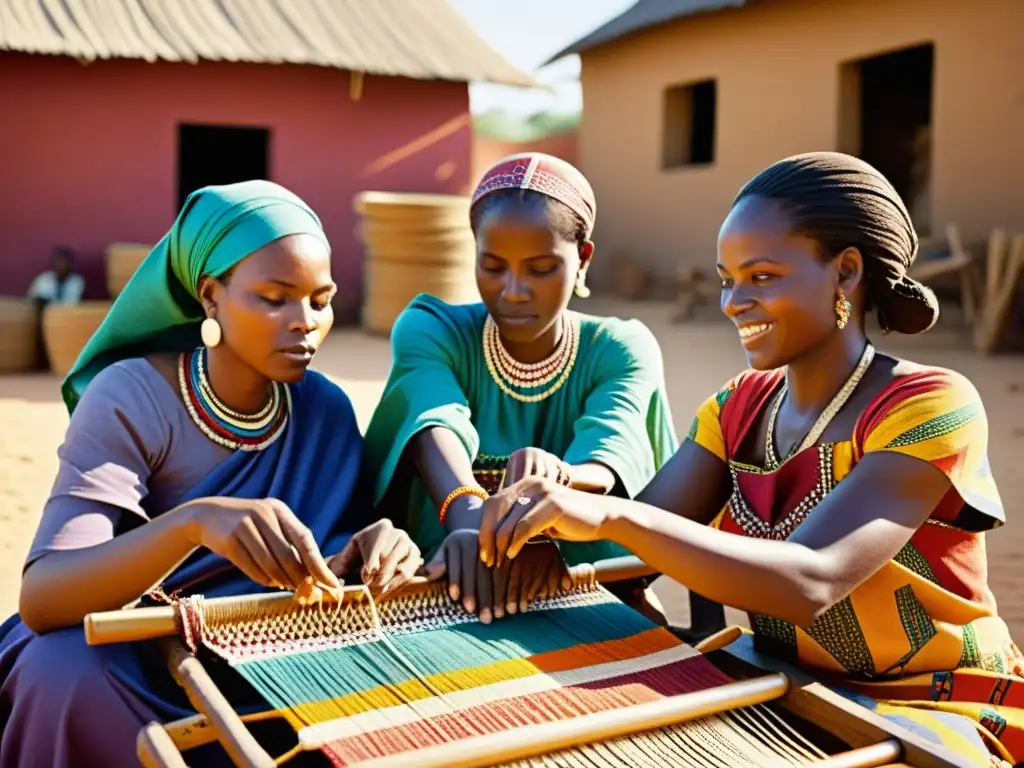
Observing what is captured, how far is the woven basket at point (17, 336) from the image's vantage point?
10594mm

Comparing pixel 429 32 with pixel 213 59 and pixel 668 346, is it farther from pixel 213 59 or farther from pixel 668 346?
pixel 668 346

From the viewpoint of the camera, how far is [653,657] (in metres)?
1.98

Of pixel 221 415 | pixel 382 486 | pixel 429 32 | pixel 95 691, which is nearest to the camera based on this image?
pixel 95 691

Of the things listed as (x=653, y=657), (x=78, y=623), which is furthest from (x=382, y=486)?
(x=653, y=657)

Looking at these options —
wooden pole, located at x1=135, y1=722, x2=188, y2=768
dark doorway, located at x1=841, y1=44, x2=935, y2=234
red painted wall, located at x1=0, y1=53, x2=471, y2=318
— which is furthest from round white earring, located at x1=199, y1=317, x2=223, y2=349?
dark doorway, located at x1=841, y1=44, x2=935, y2=234

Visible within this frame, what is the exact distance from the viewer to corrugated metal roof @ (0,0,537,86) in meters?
11.8

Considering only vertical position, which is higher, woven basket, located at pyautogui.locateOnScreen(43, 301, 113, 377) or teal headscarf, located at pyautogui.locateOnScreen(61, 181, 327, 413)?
teal headscarf, located at pyautogui.locateOnScreen(61, 181, 327, 413)

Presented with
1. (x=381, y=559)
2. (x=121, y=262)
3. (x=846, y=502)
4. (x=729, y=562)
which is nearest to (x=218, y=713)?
(x=381, y=559)

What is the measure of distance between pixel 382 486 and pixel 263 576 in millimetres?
922

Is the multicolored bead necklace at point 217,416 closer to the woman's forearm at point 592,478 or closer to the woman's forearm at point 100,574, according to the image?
the woman's forearm at point 100,574

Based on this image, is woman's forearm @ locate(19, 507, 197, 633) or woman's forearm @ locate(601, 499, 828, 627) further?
Answer: woman's forearm @ locate(19, 507, 197, 633)

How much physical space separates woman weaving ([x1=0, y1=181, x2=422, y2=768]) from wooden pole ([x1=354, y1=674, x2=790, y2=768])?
50cm

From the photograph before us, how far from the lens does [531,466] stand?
Result: 90.4 inches

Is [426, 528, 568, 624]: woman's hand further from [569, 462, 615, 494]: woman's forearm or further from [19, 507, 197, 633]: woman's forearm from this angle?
[19, 507, 197, 633]: woman's forearm
